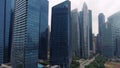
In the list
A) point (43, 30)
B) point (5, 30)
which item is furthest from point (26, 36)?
point (43, 30)

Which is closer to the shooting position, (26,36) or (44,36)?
(26,36)

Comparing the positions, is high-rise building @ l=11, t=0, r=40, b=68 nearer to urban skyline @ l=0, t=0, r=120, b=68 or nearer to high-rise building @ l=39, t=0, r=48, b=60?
urban skyline @ l=0, t=0, r=120, b=68

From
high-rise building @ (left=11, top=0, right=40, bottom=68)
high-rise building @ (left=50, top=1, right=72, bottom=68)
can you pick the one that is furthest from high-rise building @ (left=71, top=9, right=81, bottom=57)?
high-rise building @ (left=11, top=0, right=40, bottom=68)

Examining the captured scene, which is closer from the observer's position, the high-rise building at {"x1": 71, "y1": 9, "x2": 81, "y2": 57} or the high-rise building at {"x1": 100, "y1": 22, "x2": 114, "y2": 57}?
the high-rise building at {"x1": 71, "y1": 9, "x2": 81, "y2": 57}

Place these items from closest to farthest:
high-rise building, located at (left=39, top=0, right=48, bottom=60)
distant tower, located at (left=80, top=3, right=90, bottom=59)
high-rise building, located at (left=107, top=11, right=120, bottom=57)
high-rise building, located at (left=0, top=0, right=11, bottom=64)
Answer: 1. high-rise building, located at (left=0, top=0, right=11, bottom=64)
2. high-rise building, located at (left=39, top=0, right=48, bottom=60)
3. distant tower, located at (left=80, top=3, right=90, bottom=59)
4. high-rise building, located at (left=107, top=11, right=120, bottom=57)

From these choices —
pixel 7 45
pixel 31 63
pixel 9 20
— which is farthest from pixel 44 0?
pixel 31 63

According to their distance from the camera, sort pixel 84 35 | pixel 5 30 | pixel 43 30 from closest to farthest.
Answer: pixel 5 30, pixel 43 30, pixel 84 35

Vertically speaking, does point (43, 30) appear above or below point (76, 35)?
above

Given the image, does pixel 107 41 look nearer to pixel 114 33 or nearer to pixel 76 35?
pixel 114 33
